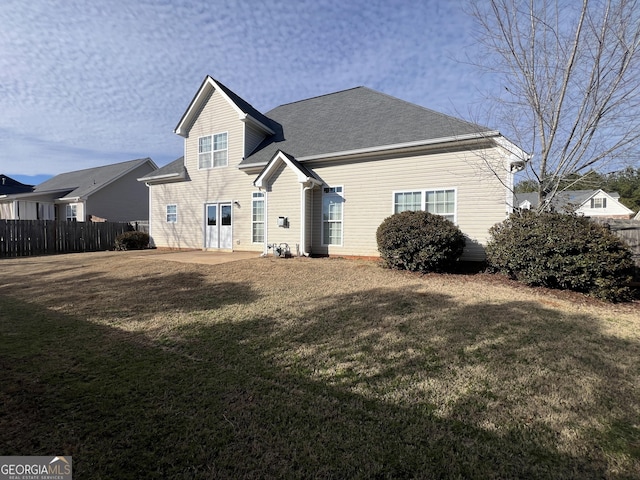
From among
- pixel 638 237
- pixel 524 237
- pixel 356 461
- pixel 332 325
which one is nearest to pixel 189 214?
pixel 332 325

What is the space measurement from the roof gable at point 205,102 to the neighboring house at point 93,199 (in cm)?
1171

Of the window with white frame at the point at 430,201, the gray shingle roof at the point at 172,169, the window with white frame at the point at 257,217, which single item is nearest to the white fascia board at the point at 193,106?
the gray shingle roof at the point at 172,169

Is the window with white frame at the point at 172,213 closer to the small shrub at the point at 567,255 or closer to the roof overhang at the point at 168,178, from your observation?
the roof overhang at the point at 168,178

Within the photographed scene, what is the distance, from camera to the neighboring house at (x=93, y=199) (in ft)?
73.4

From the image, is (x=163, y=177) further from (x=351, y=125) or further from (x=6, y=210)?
(x=6, y=210)

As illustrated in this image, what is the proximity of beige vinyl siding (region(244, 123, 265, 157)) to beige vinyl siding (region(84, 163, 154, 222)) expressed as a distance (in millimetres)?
15184

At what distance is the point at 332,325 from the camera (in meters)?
4.82

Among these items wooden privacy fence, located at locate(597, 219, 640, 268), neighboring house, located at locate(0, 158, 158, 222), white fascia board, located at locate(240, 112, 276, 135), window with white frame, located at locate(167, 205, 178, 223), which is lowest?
wooden privacy fence, located at locate(597, 219, 640, 268)

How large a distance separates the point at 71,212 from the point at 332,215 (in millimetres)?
22388

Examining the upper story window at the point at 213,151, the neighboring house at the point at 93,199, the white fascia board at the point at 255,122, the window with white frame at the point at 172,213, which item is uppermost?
the white fascia board at the point at 255,122

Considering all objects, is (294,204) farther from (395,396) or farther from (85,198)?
(85,198)

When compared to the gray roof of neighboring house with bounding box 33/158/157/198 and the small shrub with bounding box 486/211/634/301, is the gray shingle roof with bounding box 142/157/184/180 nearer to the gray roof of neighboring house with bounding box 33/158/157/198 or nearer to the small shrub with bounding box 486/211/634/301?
the gray roof of neighboring house with bounding box 33/158/157/198

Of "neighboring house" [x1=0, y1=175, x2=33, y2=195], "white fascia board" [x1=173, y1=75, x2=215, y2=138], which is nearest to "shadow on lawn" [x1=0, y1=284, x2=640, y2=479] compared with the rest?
"white fascia board" [x1=173, y1=75, x2=215, y2=138]

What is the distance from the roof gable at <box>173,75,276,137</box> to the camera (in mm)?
14117
